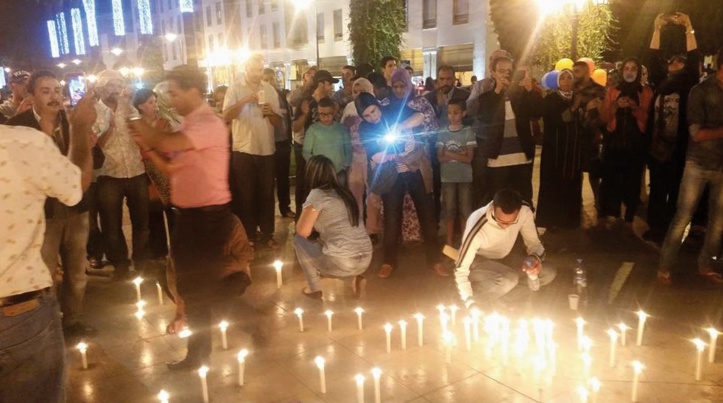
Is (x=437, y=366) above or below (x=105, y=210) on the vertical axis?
below

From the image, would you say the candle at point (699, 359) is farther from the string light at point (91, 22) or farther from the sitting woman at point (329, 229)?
the string light at point (91, 22)

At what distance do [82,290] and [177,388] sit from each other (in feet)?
5.02

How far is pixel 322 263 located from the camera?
18.7 feet

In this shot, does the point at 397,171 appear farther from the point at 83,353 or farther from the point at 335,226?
the point at 83,353

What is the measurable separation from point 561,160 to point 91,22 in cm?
6798

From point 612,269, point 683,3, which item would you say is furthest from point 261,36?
point 612,269

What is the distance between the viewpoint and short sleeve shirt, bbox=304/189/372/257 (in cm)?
552

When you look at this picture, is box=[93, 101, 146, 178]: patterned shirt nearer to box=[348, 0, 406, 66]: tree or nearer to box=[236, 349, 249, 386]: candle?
box=[236, 349, 249, 386]: candle

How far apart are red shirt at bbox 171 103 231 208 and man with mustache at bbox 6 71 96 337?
1.32 m

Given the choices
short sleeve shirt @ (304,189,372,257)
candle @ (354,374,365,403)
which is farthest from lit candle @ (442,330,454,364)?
short sleeve shirt @ (304,189,372,257)

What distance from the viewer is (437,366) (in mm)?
4438

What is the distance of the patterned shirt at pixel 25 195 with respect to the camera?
8.31ft

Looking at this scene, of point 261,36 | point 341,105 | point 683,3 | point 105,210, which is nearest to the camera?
point 105,210

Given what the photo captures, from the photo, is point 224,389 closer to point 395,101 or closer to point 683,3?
point 395,101
